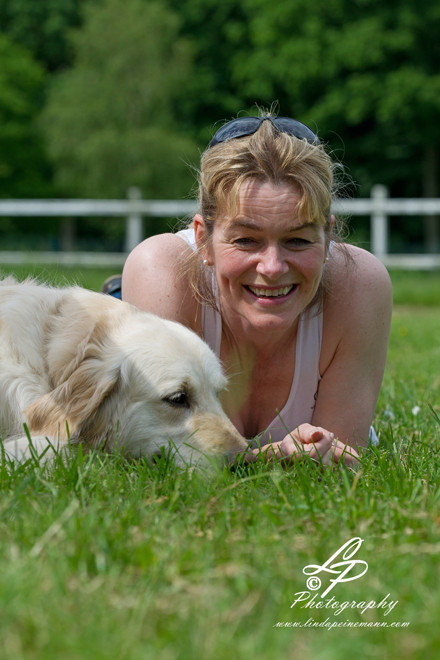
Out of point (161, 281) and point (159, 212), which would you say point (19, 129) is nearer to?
point (159, 212)

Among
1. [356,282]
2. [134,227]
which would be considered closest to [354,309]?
[356,282]

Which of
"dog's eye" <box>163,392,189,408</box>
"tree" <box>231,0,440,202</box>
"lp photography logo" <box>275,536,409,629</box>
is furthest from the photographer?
"tree" <box>231,0,440,202</box>

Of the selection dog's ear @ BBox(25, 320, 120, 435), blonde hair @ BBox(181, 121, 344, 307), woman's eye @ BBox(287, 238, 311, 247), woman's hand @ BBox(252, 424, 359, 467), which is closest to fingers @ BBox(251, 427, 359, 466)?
woman's hand @ BBox(252, 424, 359, 467)

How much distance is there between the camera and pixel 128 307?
3480 millimetres

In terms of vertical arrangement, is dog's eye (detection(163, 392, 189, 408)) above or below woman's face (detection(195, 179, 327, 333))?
below

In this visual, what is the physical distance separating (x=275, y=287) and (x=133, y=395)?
757 mm

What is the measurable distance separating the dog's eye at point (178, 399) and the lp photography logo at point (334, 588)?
1193mm

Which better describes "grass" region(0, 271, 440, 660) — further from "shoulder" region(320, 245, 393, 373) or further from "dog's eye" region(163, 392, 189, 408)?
"shoulder" region(320, 245, 393, 373)

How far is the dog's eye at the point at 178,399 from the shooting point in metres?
3.23

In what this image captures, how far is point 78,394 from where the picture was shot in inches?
124

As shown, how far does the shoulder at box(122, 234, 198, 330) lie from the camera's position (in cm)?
380

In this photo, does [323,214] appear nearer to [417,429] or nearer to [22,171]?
[417,429]

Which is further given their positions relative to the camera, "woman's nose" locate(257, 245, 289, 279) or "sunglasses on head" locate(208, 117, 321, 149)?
"sunglasses on head" locate(208, 117, 321, 149)

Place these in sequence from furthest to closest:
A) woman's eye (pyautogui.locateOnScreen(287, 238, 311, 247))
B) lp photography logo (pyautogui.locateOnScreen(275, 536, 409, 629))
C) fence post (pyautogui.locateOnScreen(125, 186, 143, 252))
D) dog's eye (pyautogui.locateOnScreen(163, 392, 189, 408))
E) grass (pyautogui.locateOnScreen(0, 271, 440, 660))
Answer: fence post (pyautogui.locateOnScreen(125, 186, 143, 252))
woman's eye (pyautogui.locateOnScreen(287, 238, 311, 247))
dog's eye (pyautogui.locateOnScreen(163, 392, 189, 408))
lp photography logo (pyautogui.locateOnScreen(275, 536, 409, 629))
grass (pyautogui.locateOnScreen(0, 271, 440, 660))
